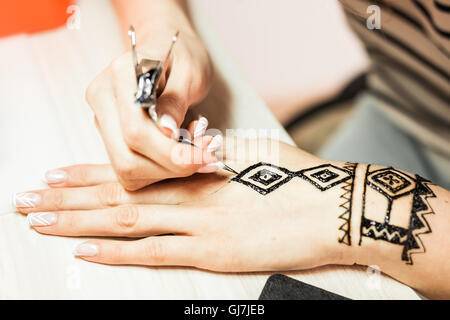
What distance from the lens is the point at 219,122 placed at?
902mm

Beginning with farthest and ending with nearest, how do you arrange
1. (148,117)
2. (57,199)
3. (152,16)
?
(152,16), (57,199), (148,117)

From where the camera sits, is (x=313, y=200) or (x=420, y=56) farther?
(x=420, y=56)

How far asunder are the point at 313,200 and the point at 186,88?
0.30 meters

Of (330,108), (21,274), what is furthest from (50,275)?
(330,108)

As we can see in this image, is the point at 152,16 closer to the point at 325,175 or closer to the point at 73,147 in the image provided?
the point at 73,147

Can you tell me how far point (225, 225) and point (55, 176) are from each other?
1.04 feet

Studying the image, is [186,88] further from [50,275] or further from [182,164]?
[50,275]

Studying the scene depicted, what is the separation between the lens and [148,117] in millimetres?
664

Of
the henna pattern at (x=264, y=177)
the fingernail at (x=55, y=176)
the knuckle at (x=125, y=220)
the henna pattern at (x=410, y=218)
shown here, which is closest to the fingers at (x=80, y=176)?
→ the fingernail at (x=55, y=176)

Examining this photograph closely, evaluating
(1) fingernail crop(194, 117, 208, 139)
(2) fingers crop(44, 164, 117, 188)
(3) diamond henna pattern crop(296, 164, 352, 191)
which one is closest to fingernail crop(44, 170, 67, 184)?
(2) fingers crop(44, 164, 117, 188)

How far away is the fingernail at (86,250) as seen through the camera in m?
0.68

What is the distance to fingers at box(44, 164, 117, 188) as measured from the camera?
2.57 feet

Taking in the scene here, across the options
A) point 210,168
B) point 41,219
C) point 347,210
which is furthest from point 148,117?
point 347,210

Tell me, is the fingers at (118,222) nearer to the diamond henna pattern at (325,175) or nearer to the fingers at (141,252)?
the fingers at (141,252)
